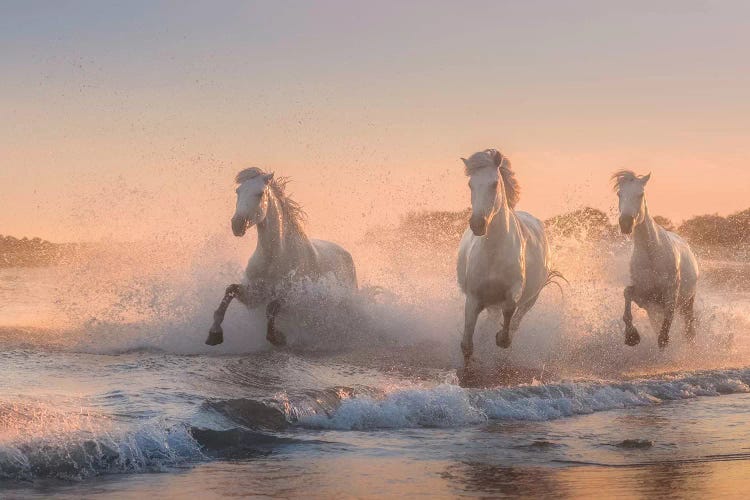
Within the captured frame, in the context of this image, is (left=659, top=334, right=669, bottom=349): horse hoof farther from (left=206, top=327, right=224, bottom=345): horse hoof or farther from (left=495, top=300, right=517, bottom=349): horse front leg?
(left=206, top=327, right=224, bottom=345): horse hoof

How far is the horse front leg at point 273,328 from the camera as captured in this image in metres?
11.5

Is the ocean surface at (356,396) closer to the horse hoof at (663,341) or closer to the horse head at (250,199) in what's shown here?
the horse hoof at (663,341)

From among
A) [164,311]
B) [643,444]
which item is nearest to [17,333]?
[164,311]

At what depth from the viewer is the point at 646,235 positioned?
12867 mm

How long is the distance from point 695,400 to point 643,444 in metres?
2.93

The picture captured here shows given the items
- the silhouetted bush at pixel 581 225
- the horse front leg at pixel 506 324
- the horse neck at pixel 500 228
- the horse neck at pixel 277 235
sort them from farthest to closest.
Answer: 1. the silhouetted bush at pixel 581 225
2. the horse neck at pixel 277 235
3. the horse front leg at pixel 506 324
4. the horse neck at pixel 500 228

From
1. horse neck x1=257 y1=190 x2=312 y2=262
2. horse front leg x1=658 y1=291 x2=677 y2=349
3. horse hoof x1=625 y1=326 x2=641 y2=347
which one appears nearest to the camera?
horse neck x1=257 y1=190 x2=312 y2=262

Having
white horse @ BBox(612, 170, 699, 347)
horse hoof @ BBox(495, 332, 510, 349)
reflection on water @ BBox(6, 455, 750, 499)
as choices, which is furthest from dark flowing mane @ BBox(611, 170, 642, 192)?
reflection on water @ BBox(6, 455, 750, 499)

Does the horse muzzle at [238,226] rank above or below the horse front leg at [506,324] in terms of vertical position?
above

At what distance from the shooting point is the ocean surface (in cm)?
551

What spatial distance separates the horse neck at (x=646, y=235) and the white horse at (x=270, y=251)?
161 inches

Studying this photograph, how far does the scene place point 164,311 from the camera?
13.3 meters

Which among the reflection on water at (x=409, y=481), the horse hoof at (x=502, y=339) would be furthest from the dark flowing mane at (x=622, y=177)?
the reflection on water at (x=409, y=481)

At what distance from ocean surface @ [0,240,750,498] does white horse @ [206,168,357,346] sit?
33cm
